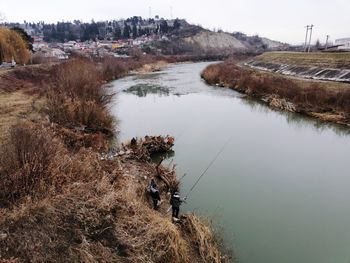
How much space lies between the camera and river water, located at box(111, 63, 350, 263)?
34.6 ft

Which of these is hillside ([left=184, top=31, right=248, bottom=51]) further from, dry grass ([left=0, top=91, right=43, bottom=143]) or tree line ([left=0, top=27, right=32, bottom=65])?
dry grass ([left=0, top=91, right=43, bottom=143])

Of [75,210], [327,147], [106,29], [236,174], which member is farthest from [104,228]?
[106,29]

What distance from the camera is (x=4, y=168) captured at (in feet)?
28.5

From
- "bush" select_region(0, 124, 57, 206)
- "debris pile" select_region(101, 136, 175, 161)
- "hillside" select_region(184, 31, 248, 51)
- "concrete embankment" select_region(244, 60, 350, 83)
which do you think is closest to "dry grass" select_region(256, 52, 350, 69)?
"concrete embankment" select_region(244, 60, 350, 83)

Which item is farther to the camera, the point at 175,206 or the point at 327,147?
the point at 327,147

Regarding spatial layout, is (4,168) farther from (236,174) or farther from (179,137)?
(179,137)

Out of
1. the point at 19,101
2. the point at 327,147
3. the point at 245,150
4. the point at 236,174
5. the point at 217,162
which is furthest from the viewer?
the point at 19,101

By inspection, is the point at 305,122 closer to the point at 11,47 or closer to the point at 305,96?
the point at 305,96

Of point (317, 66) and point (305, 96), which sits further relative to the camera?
point (317, 66)

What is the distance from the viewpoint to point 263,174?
620 inches

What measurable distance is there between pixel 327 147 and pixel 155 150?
10716 millimetres

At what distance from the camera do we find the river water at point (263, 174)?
1055 cm

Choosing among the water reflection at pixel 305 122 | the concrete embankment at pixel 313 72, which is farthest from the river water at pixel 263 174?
the concrete embankment at pixel 313 72

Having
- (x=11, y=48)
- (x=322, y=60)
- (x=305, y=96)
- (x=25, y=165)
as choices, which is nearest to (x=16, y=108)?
(x=25, y=165)
